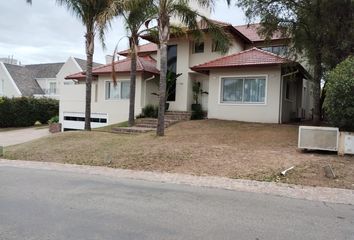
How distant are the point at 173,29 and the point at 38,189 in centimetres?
1375

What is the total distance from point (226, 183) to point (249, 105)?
12.3 metres

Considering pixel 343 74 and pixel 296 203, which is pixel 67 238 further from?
pixel 343 74

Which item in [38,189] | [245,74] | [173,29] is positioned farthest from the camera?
[245,74]

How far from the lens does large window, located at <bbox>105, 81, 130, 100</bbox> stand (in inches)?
1006

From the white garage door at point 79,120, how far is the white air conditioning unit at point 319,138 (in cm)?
1602

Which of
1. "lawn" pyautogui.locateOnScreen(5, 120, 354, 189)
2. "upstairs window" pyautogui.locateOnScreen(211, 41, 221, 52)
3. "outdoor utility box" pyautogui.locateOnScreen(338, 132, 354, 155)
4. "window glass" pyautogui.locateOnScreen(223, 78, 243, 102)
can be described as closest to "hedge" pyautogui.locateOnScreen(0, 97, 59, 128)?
"lawn" pyautogui.locateOnScreen(5, 120, 354, 189)

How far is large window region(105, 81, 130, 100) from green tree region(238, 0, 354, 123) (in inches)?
402

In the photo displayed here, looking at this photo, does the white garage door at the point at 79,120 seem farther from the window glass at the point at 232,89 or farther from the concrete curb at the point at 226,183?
the concrete curb at the point at 226,183

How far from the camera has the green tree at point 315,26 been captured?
15.7 meters

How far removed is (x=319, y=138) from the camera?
13.2 meters

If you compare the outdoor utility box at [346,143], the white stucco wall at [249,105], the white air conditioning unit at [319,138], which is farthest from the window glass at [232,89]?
the outdoor utility box at [346,143]

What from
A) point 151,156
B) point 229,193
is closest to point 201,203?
point 229,193

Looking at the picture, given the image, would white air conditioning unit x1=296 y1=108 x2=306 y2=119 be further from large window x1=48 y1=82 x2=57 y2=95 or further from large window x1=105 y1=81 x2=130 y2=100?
large window x1=48 y1=82 x2=57 y2=95

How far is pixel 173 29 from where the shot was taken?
806 inches
